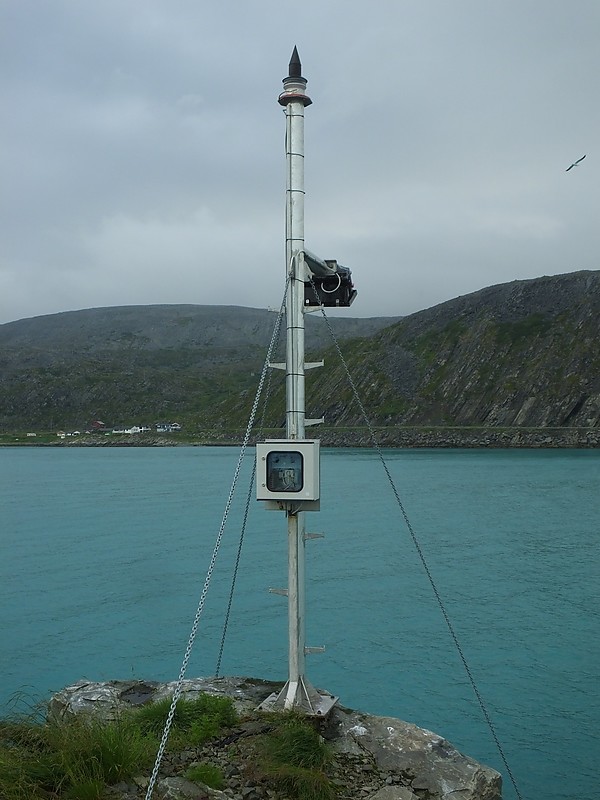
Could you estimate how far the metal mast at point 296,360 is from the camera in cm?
830

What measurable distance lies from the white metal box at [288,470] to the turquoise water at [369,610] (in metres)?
6.25

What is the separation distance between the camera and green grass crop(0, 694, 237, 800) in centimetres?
634

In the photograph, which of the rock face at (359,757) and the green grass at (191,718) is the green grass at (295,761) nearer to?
the rock face at (359,757)

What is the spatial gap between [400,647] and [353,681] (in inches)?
107

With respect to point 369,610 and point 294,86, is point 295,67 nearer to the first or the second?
point 294,86

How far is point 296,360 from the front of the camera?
28.3ft

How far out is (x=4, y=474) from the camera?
9075 centimetres

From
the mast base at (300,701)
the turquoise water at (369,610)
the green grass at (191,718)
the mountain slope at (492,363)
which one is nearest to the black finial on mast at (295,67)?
the mast base at (300,701)

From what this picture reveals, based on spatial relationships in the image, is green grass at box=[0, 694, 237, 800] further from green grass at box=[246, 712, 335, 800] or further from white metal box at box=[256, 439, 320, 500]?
white metal box at box=[256, 439, 320, 500]

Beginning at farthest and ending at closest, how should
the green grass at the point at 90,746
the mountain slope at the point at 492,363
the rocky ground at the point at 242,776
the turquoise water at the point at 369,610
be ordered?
the mountain slope at the point at 492,363
the turquoise water at the point at 369,610
the rocky ground at the point at 242,776
the green grass at the point at 90,746

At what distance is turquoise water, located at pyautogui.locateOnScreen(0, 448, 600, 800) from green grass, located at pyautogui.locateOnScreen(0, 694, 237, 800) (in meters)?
5.54

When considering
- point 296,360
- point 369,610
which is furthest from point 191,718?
point 369,610

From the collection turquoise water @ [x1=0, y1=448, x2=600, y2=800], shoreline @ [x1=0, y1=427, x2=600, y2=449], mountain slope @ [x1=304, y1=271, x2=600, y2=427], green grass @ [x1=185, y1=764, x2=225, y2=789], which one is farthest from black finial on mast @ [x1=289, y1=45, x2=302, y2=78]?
mountain slope @ [x1=304, y1=271, x2=600, y2=427]

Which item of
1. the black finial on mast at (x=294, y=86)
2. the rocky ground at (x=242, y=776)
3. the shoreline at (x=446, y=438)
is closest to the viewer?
the rocky ground at (x=242, y=776)
